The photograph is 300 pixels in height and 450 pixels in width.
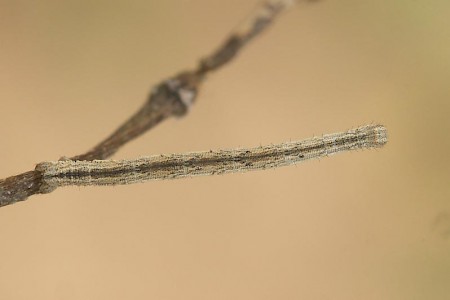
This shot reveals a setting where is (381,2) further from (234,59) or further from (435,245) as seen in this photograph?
(435,245)

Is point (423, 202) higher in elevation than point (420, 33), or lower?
lower

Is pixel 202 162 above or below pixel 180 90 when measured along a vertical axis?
below

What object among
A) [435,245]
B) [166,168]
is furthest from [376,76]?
[166,168]

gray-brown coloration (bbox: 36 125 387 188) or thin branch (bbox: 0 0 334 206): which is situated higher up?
thin branch (bbox: 0 0 334 206)

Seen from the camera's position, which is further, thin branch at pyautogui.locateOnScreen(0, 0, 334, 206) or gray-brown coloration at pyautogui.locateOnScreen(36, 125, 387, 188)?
thin branch at pyautogui.locateOnScreen(0, 0, 334, 206)
